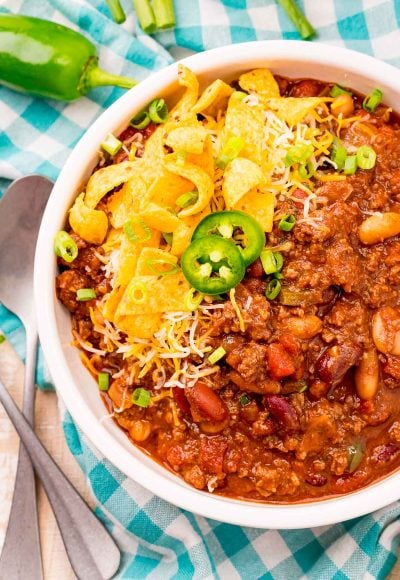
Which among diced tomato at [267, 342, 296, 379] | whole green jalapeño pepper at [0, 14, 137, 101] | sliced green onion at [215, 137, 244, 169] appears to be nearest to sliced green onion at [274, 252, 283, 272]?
diced tomato at [267, 342, 296, 379]

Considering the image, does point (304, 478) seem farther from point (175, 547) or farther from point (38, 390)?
point (38, 390)

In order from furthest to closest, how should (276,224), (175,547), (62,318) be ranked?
(175,547), (62,318), (276,224)

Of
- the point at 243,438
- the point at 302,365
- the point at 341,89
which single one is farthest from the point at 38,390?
the point at 341,89

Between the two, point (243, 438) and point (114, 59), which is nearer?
point (243, 438)

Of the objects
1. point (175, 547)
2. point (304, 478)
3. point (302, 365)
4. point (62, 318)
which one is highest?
point (62, 318)

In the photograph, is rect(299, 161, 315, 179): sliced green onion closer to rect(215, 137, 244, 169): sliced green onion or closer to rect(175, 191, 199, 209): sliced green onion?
rect(215, 137, 244, 169): sliced green onion

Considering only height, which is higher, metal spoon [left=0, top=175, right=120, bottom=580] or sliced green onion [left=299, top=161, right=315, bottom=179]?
sliced green onion [left=299, top=161, right=315, bottom=179]

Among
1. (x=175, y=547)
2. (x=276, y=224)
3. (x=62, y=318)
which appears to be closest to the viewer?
(x=276, y=224)
